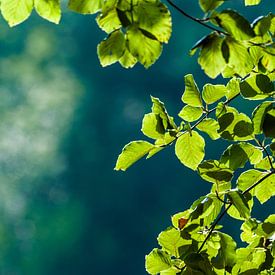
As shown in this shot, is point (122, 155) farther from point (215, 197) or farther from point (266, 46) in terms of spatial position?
point (266, 46)

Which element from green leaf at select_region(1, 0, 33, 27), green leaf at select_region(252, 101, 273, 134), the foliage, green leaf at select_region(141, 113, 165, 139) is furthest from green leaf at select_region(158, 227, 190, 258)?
green leaf at select_region(1, 0, 33, 27)

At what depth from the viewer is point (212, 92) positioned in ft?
9.34

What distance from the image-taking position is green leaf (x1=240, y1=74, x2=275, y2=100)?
2643 millimetres

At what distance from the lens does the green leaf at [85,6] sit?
1749mm

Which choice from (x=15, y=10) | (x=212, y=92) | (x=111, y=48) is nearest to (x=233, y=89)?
(x=212, y=92)

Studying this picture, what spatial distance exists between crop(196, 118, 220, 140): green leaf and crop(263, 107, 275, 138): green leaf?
32 cm

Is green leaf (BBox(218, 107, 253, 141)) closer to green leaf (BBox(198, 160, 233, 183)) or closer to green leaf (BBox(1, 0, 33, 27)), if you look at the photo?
green leaf (BBox(198, 160, 233, 183))

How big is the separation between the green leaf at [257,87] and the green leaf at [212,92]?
18 cm

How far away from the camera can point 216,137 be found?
2.79m

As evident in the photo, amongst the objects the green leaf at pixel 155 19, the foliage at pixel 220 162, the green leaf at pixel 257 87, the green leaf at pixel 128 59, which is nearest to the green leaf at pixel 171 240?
the foliage at pixel 220 162

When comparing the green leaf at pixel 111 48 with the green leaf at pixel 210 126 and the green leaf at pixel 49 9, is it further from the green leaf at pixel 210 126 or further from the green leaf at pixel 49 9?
the green leaf at pixel 210 126

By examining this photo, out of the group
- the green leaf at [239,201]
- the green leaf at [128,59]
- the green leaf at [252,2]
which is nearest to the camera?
the green leaf at [128,59]

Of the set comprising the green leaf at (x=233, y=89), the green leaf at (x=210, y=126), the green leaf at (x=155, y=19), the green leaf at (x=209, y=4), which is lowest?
the green leaf at (x=209, y=4)

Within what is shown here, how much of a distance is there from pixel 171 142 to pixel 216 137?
1.04 ft
